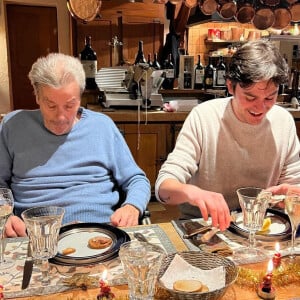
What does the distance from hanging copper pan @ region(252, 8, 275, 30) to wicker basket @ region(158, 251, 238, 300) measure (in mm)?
3277

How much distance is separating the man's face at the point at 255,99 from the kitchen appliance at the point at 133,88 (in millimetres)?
1681

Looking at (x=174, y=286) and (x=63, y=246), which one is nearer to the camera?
(x=174, y=286)

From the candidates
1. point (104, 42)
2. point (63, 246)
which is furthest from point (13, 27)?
point (63, 246)

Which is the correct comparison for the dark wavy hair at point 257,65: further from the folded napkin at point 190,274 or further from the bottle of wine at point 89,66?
the bottle of wine at point 89,66

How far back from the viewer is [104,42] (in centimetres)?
A: 480

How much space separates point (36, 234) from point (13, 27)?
5.46 meters

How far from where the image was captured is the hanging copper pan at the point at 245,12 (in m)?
3.68

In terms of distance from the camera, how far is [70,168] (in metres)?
1.60

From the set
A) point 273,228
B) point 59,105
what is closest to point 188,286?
point 273,228

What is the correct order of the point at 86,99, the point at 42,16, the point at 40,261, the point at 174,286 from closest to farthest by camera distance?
the point at 174,286, the point at 40,261, the point at 86,99, the point at 42,16

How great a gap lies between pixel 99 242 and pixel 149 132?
2230 mm

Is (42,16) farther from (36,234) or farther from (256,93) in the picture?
(36,234)

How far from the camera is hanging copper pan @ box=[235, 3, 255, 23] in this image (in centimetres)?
368

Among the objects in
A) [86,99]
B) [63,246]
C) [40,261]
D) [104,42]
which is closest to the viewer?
[40,261]
